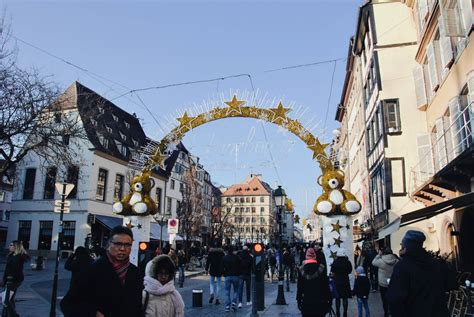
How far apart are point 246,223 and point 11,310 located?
99.1 meters

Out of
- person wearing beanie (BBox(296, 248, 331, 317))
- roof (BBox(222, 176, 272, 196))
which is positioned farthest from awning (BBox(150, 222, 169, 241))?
roof (BBox(222, 176, 272, 196))

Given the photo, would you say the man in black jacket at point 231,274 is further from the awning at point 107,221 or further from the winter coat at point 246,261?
the awning at point 107,221

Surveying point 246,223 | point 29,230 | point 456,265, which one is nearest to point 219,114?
point 456,265

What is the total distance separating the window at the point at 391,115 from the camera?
2106 centimetres

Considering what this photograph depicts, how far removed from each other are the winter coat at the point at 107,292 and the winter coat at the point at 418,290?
8.78ft

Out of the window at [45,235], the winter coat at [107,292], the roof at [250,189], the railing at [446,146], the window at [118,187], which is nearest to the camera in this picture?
the winter coat at [107,292]

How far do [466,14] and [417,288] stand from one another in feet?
36.5

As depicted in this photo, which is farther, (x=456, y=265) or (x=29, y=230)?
(x=29, y=230)

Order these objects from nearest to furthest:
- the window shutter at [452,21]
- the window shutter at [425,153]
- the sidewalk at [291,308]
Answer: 1. the sidewalk at [291,308]
2. the window shutter at [452,21]
3. the window shutter at [425,153]

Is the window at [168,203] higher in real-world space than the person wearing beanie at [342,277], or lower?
higher

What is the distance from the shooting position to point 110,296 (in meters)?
3.39

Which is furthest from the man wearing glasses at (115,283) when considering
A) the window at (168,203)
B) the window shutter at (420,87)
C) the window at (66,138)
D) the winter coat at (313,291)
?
the window at (168,203)

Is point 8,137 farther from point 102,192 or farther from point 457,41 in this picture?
point 102,192

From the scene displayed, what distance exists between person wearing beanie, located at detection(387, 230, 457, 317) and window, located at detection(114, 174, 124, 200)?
36.1 metres
